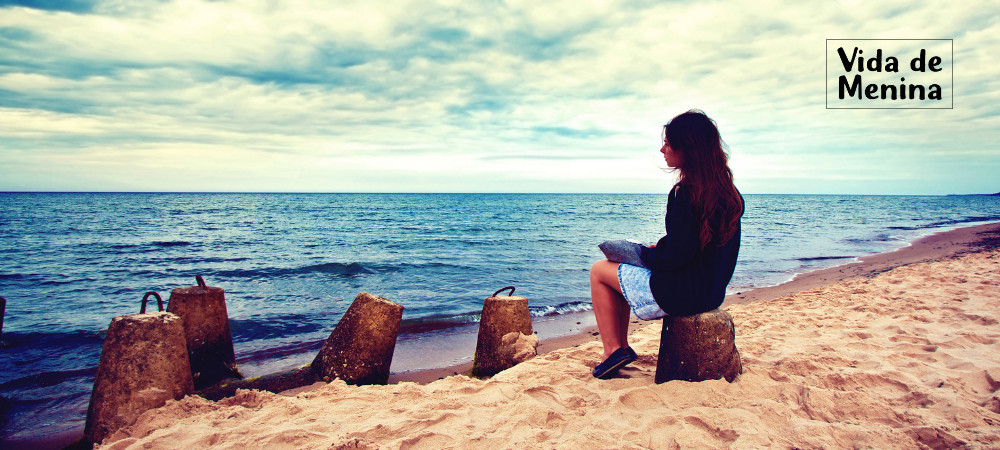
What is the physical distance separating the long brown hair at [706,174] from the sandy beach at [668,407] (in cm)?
112

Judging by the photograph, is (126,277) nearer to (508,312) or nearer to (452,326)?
(452,326)

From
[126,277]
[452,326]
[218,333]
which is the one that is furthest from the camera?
[126,277]

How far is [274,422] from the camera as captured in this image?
3.33 m

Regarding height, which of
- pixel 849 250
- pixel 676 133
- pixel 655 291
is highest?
pixel 676 133

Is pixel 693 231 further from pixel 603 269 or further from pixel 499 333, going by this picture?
pixel 499 333

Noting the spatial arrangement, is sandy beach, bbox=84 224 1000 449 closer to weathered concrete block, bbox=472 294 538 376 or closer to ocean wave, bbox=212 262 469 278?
weathered concrete block, bbox=472 294 538 376

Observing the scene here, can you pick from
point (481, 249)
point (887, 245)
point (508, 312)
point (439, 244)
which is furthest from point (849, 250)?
point (508, 312)

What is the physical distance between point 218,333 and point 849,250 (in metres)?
21.4

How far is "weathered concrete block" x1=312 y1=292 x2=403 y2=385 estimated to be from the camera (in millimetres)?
4695

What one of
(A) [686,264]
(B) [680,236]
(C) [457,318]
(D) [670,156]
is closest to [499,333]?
(A) [686,264]

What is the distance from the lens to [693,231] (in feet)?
10.3

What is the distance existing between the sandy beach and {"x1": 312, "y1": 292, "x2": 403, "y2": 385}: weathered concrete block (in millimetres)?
535

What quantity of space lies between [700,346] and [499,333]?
7.07 feet

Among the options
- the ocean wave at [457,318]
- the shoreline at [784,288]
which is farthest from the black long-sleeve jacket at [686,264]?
the ocean wave at [457,318]
